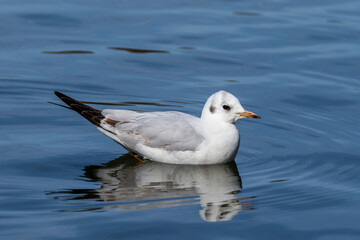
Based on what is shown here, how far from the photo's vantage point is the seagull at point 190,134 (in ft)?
31.6

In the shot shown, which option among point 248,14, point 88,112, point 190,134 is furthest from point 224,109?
point 248,14

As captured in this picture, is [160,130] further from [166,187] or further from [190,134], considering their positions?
[166,187]

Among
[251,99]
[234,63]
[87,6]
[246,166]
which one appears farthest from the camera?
[87,6]

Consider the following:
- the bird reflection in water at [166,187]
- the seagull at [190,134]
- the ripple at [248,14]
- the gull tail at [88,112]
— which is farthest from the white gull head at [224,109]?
the ripple at [248,14]

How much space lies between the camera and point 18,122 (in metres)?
10.9

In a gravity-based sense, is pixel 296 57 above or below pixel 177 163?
above

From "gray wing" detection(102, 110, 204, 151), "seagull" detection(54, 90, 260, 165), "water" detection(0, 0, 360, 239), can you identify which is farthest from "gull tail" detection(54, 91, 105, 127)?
"water" detection(0, 0, 360, 239)

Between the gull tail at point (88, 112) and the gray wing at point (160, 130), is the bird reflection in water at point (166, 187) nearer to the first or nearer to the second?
the gray wing at point (160, 130)

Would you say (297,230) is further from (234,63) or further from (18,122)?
(234,63)

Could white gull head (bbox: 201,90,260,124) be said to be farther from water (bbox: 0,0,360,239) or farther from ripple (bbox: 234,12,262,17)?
ripple (bbox: 234,12,262,17)

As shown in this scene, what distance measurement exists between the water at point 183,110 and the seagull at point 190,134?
0.62 ft

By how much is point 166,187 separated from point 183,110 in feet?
9.32

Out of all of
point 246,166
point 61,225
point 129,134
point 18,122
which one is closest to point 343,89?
point 246,166

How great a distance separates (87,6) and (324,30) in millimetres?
4938
